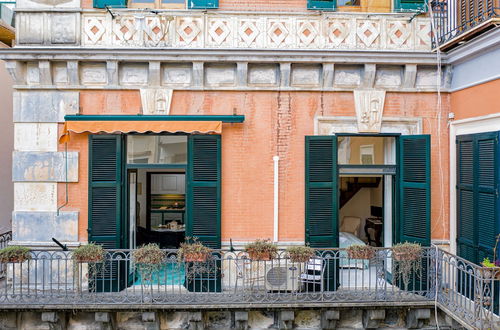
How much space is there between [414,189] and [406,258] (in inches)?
62.5

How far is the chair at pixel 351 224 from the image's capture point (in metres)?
10.8

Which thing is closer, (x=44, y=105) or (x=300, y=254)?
(x=300, y=254)

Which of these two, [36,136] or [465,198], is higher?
[36,136]

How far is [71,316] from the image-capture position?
7.12 meters

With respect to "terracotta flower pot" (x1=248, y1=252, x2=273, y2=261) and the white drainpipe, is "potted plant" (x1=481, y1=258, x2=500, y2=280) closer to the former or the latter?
"terracotta flower pot" (x1=248, y1=252, x2=273, y2=261)

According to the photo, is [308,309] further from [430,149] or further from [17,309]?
[17,309]

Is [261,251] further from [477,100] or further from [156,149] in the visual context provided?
[477,100]

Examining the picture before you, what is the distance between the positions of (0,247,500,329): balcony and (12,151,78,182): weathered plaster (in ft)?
5.20

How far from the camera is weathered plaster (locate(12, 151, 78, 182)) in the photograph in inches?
306

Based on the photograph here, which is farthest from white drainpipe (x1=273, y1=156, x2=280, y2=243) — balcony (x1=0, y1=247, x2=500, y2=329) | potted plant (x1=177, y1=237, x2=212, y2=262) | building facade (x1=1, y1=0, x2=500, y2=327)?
potted plant (x1=177, y1=237, x2=212, y2=262)

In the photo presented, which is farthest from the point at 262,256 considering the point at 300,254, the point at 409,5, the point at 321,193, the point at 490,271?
the point at 409,5

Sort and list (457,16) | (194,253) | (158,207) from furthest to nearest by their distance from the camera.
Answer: (158,207) → (457,16) → (194,253)

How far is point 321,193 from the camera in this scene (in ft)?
26.0

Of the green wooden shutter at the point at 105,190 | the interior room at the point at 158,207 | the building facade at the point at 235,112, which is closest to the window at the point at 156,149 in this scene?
the building facade at the point at 235,112
